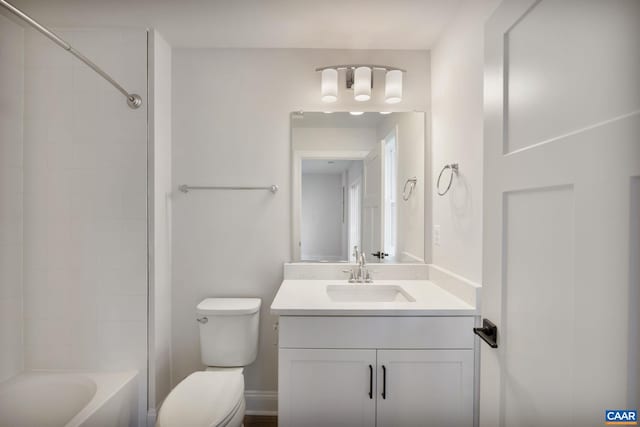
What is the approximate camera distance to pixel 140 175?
190cm

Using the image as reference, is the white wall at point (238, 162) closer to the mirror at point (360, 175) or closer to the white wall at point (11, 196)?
the mirror at point (360, 175)

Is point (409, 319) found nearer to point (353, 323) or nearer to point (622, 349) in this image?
point (353, 323)

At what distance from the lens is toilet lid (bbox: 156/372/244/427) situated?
138 centimetres

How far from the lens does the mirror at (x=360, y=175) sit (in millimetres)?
2139

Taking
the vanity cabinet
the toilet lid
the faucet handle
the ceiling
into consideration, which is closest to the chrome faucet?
the faucet handle

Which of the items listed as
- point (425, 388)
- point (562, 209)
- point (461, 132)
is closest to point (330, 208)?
point (461, 132)

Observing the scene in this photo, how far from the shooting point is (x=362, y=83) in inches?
80.3

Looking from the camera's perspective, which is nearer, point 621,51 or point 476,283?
point 621,51

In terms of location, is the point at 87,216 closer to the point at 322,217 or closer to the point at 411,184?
the point at 322,217

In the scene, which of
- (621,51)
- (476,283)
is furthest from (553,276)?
(476,283)

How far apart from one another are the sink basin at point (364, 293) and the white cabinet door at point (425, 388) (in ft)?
1.67

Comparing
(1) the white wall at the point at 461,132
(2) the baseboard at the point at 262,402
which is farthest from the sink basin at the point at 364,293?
(2) the baseboard at the point at 262,402

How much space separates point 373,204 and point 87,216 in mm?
1694

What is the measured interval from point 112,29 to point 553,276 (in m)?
2.36
